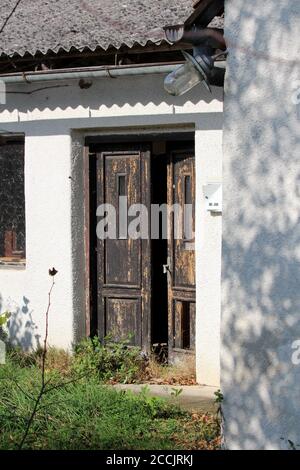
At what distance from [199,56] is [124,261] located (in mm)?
3967

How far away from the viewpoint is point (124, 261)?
33.6 feet

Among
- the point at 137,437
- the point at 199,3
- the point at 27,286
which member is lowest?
the point at 137,437

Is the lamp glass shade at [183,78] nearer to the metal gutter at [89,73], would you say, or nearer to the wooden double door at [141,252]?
the metal gutter at [89,73]

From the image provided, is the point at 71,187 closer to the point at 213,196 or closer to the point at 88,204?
the point at 88,204

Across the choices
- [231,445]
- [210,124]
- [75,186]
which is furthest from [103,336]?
[231,445]

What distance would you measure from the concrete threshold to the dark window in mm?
2371

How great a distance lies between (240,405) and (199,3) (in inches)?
116

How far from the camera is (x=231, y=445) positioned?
6.63 metres

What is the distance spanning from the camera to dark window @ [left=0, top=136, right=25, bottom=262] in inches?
418

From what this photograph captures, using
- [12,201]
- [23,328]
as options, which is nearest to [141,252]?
[23,328]

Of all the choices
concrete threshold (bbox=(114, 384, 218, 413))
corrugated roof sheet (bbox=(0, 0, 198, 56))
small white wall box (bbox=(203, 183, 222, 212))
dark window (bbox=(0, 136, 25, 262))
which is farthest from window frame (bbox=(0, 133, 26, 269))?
small white wall box (bbox=(203, 183, 222, 212))

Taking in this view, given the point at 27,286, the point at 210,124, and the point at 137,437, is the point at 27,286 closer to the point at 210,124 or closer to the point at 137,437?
the point at 210,124

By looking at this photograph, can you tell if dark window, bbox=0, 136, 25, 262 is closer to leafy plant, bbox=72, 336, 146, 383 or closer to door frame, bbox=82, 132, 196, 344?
door frame, bbox=82, 132, 196, 344

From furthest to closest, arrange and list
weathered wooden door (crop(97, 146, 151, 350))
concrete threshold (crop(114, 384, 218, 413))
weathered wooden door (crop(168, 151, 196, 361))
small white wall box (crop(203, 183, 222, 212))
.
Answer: weathered wooden door (crop(97, 146, 151, 350)) < weathered wooden door (crop(168, 151, 196, 361)) < small white wall box (crop(203, 183, 222, 212)) < concrete threshold (crop(114, 384, 218, 413))
